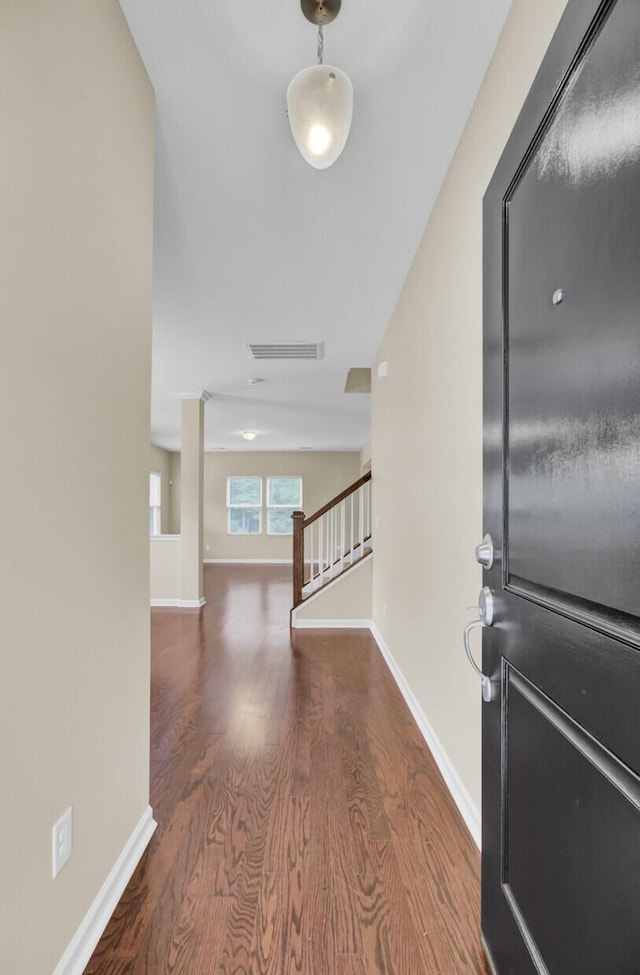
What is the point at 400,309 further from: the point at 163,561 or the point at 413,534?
the point at 163,561

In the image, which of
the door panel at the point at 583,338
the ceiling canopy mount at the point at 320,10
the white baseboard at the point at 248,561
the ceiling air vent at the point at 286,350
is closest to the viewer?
the door panel at the point at 583,338

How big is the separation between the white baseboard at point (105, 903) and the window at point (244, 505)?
9586 millimetres

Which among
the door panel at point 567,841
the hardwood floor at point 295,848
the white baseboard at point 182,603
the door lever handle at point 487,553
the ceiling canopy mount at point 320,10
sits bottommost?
the white baseboard at point 182,603

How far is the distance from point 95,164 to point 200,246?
1.51 meters

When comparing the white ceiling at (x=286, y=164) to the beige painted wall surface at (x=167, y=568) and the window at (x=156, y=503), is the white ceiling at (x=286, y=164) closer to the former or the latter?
the beige painted wall surface at (x=167, y=568)

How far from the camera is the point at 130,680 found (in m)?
1.53

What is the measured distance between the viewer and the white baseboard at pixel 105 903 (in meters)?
1.14

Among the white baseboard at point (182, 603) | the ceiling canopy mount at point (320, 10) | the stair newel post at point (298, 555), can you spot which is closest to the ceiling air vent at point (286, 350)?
the stair newel post at point (298, 555)

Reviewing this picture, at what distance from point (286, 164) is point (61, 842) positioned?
2.41 m

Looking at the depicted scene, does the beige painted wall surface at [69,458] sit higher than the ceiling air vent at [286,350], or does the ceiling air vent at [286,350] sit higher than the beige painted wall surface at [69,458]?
the ceiling air vent at [286,350]

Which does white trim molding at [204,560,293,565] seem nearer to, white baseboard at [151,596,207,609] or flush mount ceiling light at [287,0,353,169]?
white baseboard at [151,596,207,609]

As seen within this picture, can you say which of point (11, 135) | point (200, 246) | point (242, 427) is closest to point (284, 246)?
point (200, 246)

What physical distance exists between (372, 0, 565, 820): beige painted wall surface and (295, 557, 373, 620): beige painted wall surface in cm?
157

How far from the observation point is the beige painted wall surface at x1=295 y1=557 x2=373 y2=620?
4.85m
